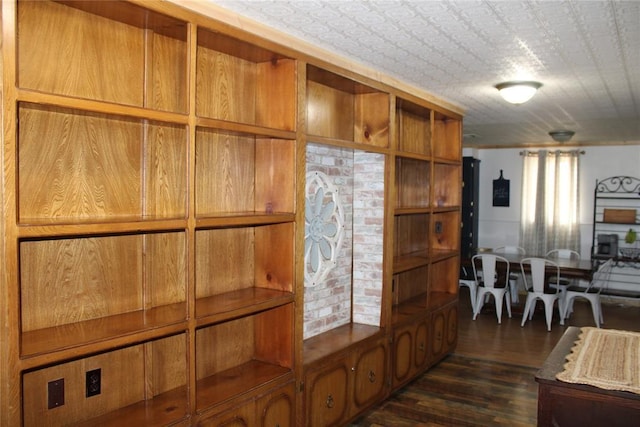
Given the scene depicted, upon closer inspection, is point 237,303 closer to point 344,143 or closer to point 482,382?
point 344,143

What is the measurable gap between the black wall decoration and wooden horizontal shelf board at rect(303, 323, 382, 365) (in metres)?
5.68

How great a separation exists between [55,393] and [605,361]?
2.45 meters

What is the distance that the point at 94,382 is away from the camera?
2133mm

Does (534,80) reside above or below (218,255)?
above

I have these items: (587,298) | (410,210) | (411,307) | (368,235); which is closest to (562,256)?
(587,298)

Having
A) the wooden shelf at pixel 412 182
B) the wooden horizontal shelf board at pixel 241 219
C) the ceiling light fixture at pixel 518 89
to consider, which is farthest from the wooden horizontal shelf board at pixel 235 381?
the ceiling light fixture at pixel 518 89

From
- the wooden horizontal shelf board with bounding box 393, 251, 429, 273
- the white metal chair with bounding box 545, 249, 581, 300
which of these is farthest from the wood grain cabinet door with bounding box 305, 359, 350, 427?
the white metal chair with bounding box 545, 249, 581, 300

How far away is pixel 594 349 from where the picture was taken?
279cm

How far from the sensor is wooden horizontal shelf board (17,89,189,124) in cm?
164

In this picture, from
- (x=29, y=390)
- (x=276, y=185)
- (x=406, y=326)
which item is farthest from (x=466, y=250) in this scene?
(x=29, y=390)

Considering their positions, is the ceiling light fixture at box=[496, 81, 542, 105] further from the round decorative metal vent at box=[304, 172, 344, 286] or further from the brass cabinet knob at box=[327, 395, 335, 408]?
the brass cabinet knob at box=[327, 395, 335, 408]

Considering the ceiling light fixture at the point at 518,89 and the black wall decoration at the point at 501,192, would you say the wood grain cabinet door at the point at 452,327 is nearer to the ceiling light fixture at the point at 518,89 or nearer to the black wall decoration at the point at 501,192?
the ceiling light fixture at the point at 518,89

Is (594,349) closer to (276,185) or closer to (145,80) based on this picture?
(276,185)

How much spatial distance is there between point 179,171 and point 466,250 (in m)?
6.87
